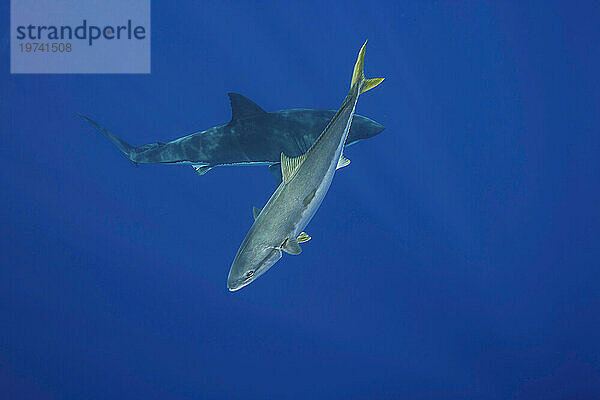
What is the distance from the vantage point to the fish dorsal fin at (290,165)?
1931 millimetres

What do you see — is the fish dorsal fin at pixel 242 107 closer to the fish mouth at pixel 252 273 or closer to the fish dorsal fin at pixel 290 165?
the fish dorsal fin at pixel 290 165

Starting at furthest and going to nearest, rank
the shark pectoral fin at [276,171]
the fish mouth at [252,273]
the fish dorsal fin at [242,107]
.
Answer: the fish dorsal fin at [242,107] < the shark pectoral fin at [276,171] < the fish mouth at [252,273]

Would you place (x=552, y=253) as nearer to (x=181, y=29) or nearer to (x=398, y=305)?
(x=398, y=305)

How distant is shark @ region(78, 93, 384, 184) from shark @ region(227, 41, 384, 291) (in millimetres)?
2352

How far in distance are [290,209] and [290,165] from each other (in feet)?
0.85

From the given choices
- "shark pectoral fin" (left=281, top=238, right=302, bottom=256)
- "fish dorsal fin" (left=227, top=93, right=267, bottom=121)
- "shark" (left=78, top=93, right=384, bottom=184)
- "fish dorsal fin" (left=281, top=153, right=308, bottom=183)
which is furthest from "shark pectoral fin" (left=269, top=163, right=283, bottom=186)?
"shark pectoral fin" (left=281, top=238, right=302, bottom=256)

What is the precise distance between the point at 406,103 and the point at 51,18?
270 inches

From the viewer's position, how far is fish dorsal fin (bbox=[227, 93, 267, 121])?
14.3 ft

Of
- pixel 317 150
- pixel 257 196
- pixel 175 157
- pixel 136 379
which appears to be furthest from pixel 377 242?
pixel 317 150

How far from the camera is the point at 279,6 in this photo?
7.71 m

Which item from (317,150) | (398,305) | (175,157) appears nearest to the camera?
(317,150)

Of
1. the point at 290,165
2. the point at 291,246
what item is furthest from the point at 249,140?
the point at 291,246

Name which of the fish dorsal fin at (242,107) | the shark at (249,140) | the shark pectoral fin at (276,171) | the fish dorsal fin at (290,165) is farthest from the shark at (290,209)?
the fish dorsal fin at (242,107)

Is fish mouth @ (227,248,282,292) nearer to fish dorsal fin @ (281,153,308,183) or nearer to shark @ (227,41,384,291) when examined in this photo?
shark @ (227,41,384,291)
